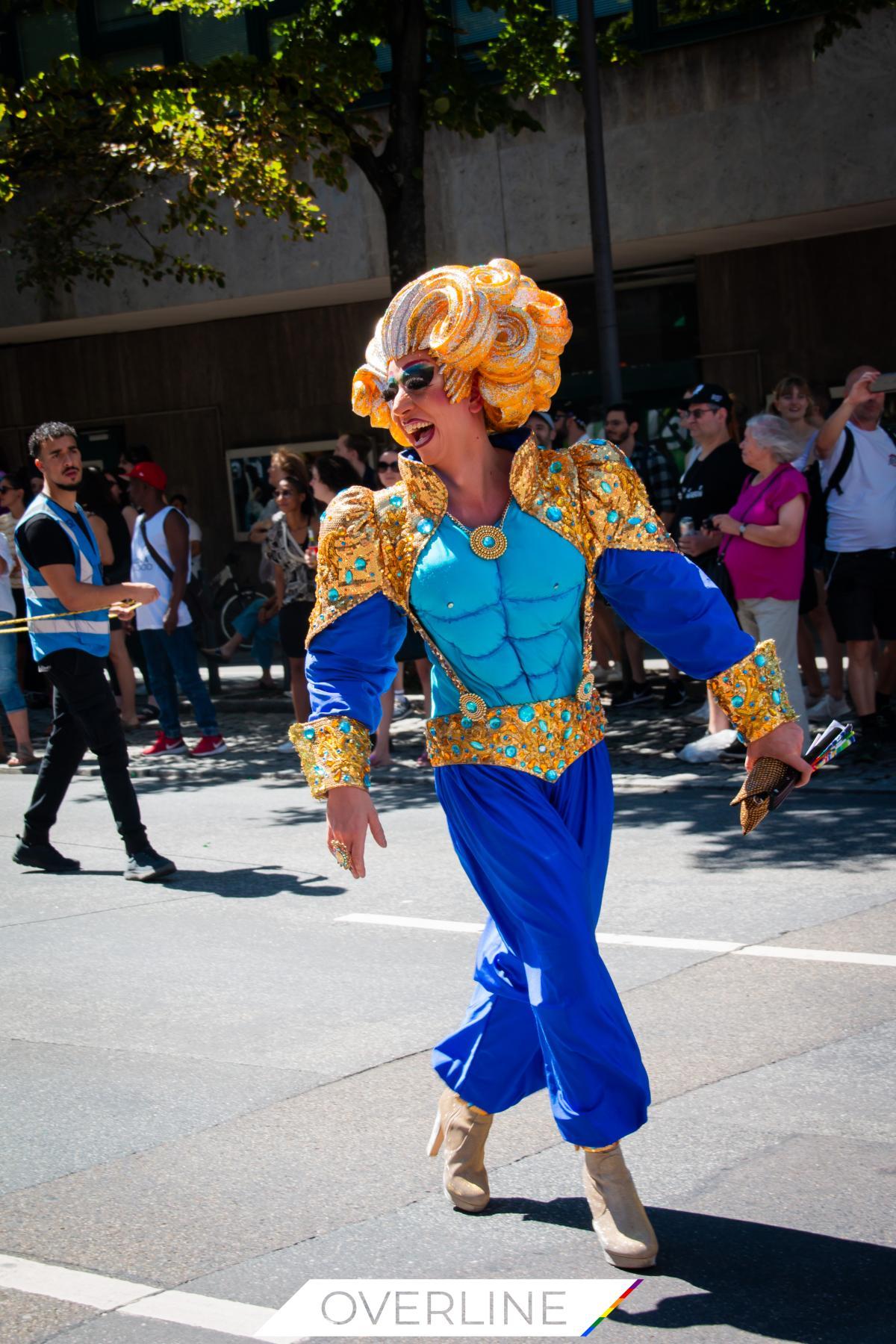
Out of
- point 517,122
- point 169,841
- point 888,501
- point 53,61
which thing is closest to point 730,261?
point 517,122

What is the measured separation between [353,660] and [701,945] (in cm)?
270

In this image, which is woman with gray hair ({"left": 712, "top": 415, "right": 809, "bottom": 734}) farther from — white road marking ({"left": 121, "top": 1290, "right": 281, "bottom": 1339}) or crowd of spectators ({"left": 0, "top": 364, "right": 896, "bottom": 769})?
white road marking ({"left": 121, "top": 1290, "right": 281, "bottom": 1339})

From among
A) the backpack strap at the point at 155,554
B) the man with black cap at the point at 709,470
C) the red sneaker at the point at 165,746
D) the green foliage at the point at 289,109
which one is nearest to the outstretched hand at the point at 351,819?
the man with black cap at the point at 709,470

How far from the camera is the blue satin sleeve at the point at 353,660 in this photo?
3793 mm

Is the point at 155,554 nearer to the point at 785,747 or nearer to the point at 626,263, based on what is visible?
the point at 626,263

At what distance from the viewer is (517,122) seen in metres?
13.3

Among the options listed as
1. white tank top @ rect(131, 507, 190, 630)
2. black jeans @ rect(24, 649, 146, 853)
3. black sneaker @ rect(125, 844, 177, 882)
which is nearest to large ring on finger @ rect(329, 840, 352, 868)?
black jeans @ rect(24, 649, 146, 853)

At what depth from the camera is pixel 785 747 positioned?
3.74 metres

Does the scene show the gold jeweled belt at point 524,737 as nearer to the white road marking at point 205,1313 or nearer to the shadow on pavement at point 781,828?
the white road marking at point 205,1313

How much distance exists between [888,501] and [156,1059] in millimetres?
6041

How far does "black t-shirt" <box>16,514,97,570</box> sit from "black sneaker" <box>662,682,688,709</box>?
510 centimetres

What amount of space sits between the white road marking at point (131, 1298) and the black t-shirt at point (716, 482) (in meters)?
6.80

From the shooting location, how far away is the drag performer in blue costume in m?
3.72

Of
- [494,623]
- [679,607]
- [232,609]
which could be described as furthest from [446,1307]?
[232,609]
